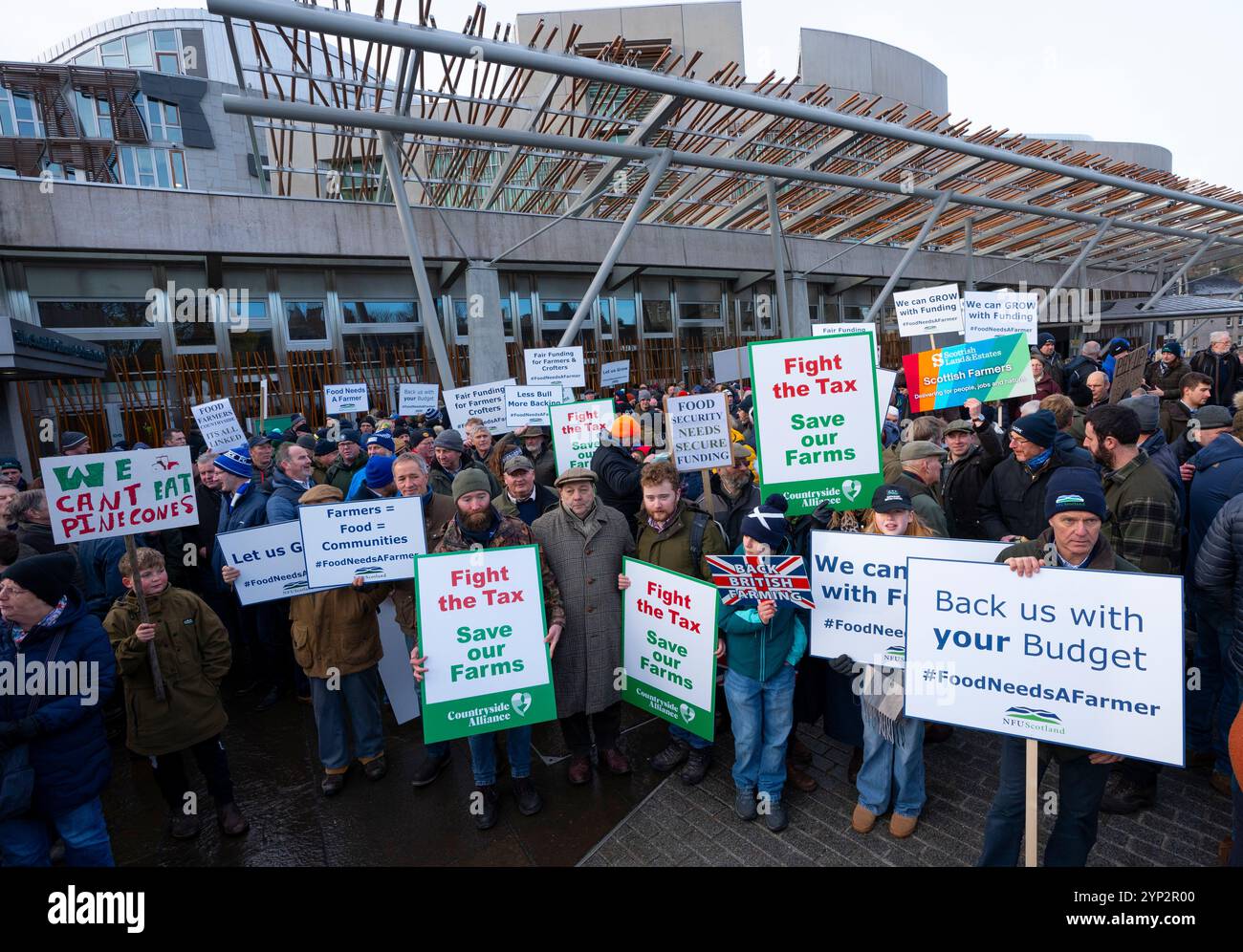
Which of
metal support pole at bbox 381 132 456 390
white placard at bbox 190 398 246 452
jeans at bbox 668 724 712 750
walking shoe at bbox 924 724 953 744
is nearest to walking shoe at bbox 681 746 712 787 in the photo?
jeans at bbox 668 724 712 750

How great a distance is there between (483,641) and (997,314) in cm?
694

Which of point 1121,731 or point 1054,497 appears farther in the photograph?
point 1054,497

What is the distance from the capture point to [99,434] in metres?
13.0

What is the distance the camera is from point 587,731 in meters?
4.36

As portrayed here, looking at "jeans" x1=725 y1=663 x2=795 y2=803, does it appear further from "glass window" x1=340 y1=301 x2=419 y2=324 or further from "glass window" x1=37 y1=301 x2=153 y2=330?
"glass window" x1=37 y1=301 x2=153 y2=330

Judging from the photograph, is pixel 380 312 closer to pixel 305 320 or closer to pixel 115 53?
pixel 305 320

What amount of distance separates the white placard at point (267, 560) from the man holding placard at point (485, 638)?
1.38 meters

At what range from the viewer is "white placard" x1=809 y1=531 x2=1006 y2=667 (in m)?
3.55

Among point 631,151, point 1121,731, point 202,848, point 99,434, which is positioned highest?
point 631,151

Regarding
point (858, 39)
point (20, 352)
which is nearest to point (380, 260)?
point (20, 352)

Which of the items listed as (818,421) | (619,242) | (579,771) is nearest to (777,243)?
(619,242)

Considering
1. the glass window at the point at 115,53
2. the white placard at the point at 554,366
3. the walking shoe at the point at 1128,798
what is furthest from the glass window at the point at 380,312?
the glass window at the point at 115,53

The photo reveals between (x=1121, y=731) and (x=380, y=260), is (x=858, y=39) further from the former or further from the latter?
(x=1121, y=731)
